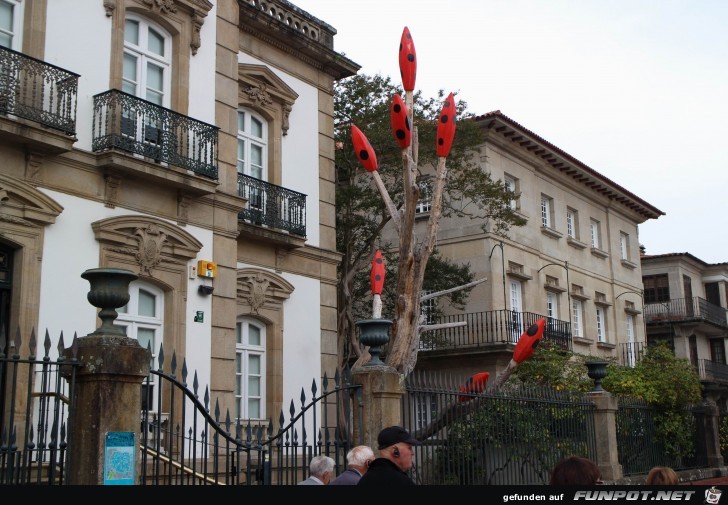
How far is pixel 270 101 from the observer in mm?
18312

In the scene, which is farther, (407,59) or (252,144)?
(252,144)

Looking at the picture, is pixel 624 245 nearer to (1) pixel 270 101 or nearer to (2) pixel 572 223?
(2) pixel 572 223

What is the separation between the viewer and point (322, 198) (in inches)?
758

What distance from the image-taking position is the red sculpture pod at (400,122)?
15.2 metres

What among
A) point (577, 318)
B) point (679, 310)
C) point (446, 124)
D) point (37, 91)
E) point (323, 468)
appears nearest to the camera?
point (323, 468)

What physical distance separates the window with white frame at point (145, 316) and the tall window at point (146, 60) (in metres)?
3.26

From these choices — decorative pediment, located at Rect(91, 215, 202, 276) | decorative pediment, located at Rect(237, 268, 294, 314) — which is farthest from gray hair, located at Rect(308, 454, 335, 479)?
decorative pediment, located at Rect(237, 268, 294, 314)

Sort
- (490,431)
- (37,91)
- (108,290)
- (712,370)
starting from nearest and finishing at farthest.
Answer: (108,290)
(490,431)
(37,91)
(712,370)

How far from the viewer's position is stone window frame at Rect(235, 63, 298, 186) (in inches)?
700

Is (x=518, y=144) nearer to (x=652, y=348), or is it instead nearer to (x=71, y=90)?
(x=652, y=348)

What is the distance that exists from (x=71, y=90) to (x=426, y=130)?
1092 centimetres

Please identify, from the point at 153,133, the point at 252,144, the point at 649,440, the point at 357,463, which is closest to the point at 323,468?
the point at 357,463

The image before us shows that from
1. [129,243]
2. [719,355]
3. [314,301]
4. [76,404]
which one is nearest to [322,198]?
[314,301]

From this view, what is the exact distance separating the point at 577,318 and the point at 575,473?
1096 inches
